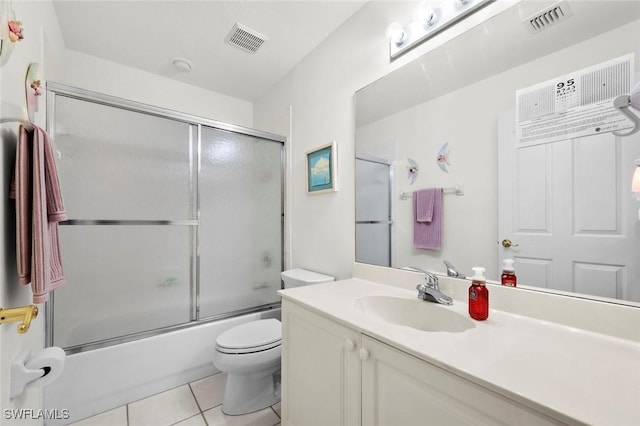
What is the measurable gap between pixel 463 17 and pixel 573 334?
1285mm

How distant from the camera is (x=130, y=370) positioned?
61.5 inches

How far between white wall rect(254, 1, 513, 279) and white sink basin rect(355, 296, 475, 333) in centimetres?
46

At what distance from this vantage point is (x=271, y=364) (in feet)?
4.86

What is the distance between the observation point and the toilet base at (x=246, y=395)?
1.46 m

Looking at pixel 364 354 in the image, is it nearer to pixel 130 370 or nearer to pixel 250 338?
pixel 250 338

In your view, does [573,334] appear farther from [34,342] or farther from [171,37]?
[171,37]

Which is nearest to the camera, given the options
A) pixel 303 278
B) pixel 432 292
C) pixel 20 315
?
pixel 20 315

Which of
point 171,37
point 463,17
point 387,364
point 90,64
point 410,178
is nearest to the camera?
point 387,364

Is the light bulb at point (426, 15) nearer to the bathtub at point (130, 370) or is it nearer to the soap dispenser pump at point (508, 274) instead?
the soap dispenser pump at point (508, 274)

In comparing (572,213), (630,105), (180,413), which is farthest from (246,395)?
(630,105)

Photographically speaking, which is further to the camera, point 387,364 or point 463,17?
point 463,17

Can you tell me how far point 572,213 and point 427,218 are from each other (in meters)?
0.52

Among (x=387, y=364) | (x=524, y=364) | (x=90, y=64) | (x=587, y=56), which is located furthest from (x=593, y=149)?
(x=90, y=64)

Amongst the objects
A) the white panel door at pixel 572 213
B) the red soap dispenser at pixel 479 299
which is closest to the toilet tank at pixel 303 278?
the red soap dispenser at pixel 479 299
